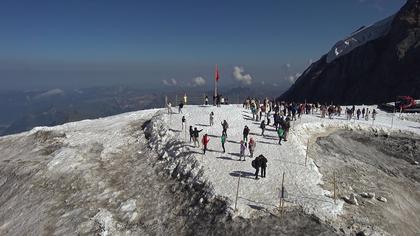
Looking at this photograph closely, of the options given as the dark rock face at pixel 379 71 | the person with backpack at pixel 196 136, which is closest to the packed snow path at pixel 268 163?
the person with backpack at pixel 196 136

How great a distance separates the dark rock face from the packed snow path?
84.9m

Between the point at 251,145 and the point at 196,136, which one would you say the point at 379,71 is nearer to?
the point at 251,145

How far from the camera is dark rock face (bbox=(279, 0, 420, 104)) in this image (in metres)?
125

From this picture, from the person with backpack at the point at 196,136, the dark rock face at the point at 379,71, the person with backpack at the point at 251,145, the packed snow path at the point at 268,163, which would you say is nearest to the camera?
the packed snow path at the point at 268,163

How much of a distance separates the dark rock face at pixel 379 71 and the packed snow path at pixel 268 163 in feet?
278

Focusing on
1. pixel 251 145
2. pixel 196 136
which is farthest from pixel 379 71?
pixel 196 136

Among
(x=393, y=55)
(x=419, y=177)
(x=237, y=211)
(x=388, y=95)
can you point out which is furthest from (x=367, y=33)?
(x=237, y=211)

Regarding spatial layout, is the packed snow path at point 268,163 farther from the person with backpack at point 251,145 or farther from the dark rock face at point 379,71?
the dark rock face at point 379,71

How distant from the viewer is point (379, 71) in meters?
138

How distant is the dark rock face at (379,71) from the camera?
125 metres

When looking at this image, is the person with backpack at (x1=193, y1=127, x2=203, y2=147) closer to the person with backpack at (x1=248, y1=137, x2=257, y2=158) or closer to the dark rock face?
the person with backpack at (x1=248, y1=137, x2=257, y2=158)

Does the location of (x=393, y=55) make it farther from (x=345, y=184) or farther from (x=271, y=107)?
(x=345, y=184)

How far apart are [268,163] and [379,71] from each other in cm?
12363

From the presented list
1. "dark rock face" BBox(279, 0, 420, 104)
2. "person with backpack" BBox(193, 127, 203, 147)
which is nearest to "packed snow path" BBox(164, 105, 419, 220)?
"person with backpack" BBox(193, 127, 203, 147)
